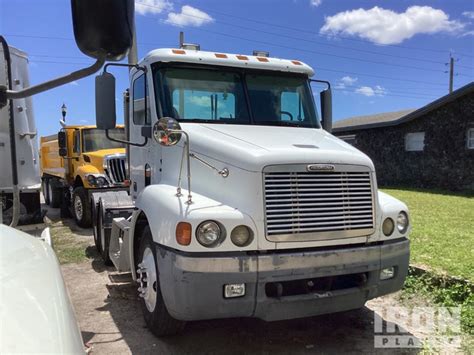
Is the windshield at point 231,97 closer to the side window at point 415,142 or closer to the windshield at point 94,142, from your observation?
the windshield at point 94,142

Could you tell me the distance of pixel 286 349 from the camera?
13.1ft

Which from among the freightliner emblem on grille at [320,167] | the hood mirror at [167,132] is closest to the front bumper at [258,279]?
the freightliner emblem on grille at [320,167]

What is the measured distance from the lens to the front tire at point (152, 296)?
3.90 meters

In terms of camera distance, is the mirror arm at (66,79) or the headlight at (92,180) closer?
the mirror arm at (66,79)

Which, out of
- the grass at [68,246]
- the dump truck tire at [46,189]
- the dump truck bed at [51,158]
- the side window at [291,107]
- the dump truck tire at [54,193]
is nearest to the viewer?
the side window at [291,107]

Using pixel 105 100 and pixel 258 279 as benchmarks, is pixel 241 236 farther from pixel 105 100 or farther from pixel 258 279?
pixel 105 100

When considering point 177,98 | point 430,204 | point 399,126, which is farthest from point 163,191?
point 399,126

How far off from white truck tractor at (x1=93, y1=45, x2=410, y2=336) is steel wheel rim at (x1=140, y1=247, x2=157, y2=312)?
0.06ft

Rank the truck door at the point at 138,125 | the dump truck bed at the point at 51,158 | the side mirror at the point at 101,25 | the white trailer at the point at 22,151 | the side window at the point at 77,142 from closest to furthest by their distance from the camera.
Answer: the side mirror at the point at 101,25 → the white trailer at the point at 22,151 → the truck door at the point at 138,125 → the side window at the point at 77,142 → the dump truck bed at the point at 51,158

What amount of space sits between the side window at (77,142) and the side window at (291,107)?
25.1 feet

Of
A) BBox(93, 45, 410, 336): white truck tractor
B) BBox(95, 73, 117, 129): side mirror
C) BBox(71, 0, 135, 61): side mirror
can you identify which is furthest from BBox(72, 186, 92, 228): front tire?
BBox(71, 0, 135, 61): side mirror

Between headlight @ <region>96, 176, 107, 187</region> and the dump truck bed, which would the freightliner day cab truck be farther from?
the dump truck bed

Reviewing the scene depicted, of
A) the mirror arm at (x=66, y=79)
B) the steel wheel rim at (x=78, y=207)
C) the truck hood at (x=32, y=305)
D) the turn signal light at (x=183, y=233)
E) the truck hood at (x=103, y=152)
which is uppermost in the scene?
the mirror arm at (x=66, y=79)

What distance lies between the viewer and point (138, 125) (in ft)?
17.4
